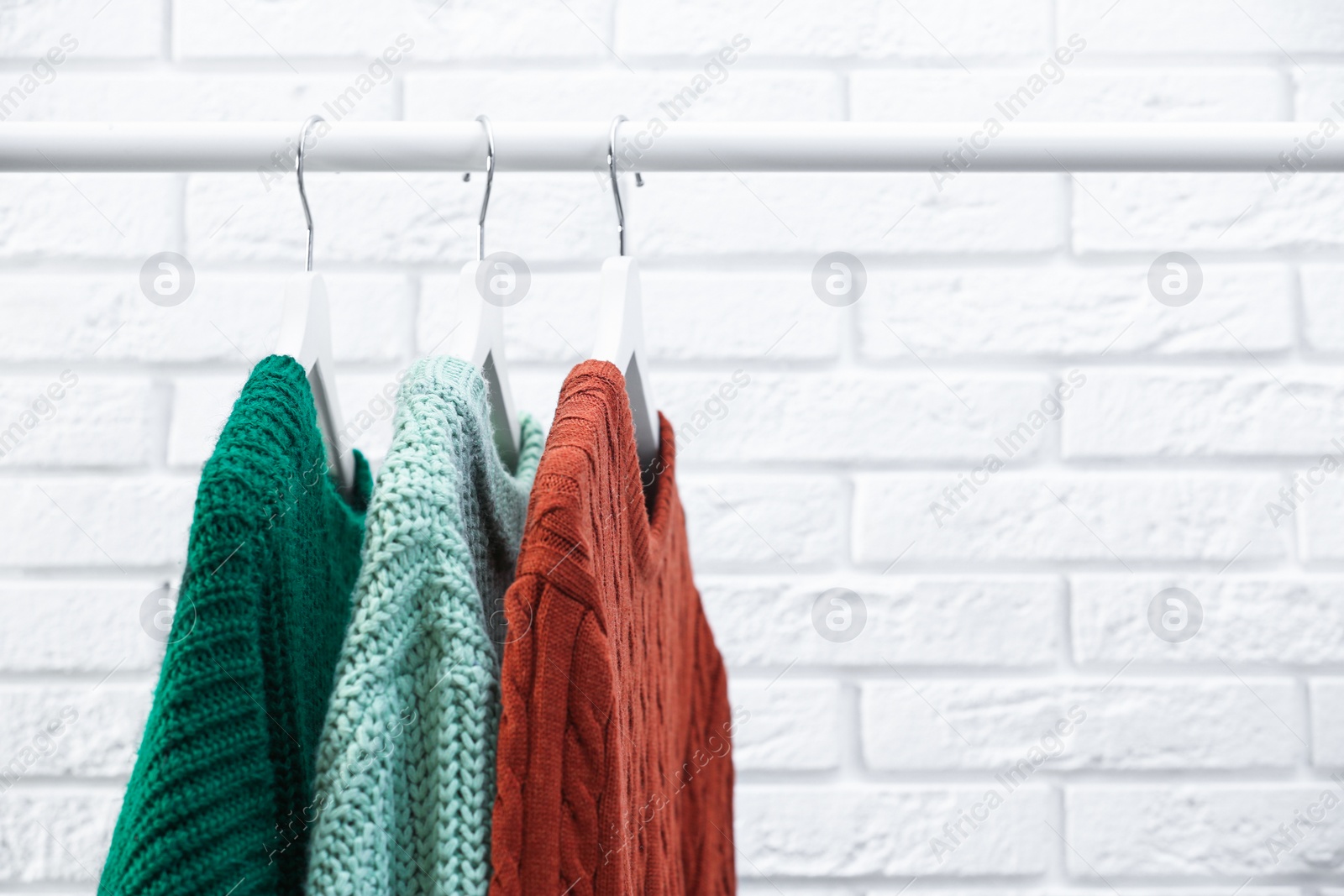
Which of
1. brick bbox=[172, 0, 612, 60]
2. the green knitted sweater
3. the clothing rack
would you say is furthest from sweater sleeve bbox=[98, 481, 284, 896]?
brick bbox=[172, 0, 612, 60]

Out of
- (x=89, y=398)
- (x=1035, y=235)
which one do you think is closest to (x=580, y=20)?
(x=1035, y=235)

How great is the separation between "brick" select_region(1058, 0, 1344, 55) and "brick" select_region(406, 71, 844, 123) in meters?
0.25

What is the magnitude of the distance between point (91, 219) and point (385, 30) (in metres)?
0.34

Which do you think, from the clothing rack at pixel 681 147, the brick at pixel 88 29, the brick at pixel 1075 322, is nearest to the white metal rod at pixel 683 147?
the clothing rack at pixel 681 147

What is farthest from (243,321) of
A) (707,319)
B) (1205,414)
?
(1205,414)

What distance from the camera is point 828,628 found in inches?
38.1

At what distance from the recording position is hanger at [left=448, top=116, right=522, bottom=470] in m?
0.53

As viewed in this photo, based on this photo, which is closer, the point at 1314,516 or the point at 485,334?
the point at 485,334

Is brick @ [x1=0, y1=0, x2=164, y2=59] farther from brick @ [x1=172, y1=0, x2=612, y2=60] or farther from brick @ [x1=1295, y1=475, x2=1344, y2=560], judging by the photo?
brick @ [x1=1295, y1=475, x2=1344, y2=560]

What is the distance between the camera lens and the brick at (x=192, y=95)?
3.21 feet

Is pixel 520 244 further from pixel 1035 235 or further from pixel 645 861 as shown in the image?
pixel 645 861

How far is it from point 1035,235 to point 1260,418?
27 centimetres

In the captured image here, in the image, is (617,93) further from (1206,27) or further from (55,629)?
(55,629)

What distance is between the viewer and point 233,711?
36 cm
